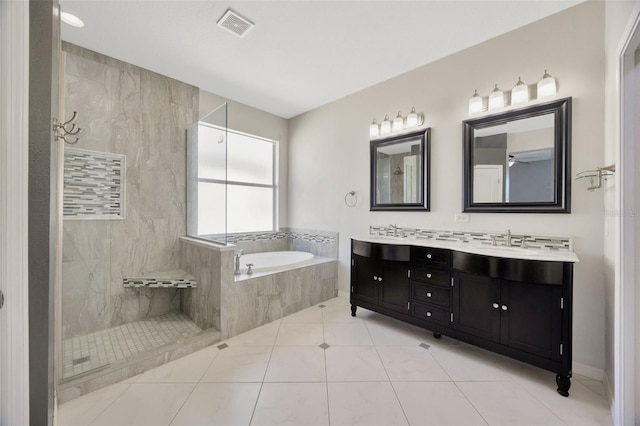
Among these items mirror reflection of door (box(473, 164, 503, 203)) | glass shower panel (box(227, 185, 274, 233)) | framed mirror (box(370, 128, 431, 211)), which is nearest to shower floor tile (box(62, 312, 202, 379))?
glass shower panel (box(227, 185, 274, 233))

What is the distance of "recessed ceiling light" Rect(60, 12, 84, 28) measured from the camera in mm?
1997

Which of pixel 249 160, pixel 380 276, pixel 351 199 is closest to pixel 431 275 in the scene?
pixel 380 276

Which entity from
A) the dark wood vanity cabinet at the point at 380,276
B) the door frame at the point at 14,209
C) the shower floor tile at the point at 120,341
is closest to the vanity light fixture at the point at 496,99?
the dark wood vanity cabinet at the point at 380,276

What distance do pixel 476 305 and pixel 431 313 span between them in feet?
1.32

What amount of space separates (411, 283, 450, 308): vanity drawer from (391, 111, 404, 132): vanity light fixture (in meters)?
1.76

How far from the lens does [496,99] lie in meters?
2.22

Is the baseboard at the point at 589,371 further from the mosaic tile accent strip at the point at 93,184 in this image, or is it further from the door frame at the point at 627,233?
the mosaic tile accent strip at the point at 93,184

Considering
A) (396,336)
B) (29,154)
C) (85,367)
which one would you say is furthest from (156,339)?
(396,336)

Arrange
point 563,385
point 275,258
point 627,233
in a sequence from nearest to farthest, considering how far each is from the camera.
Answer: point 627,233 < point 563,385 < point 275,258

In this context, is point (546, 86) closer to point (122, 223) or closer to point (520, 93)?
point (520, 93)

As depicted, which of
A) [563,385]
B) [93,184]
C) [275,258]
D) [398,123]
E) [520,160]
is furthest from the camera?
[275,258]

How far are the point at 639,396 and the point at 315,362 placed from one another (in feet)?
6.06

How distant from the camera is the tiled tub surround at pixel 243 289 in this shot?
2414 millimetres

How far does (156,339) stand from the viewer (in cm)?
232
